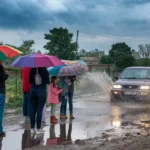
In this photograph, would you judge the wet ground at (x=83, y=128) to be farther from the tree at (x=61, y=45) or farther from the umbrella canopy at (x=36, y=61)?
the tree at (x=61, y=45)

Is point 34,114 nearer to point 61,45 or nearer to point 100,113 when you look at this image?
point 100,113

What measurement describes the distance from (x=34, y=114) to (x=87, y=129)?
154cm

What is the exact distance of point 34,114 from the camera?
9.45 metres

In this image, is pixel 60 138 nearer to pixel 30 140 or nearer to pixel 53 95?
pixel 30 140

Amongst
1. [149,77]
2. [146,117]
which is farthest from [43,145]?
[149,77]

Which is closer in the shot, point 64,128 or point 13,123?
point 64,128

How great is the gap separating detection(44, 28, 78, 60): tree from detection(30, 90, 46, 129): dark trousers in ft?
110

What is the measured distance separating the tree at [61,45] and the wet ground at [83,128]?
29.0 metres

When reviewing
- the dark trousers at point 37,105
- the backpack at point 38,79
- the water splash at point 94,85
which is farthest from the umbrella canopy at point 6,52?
the water splash at point 94,85

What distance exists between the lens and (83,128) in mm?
10211

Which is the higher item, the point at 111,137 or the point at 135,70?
the point at 135,70

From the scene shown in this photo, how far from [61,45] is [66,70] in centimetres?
3246

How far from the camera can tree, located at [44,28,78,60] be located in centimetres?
4322

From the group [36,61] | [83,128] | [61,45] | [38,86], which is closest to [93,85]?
[83,128]
